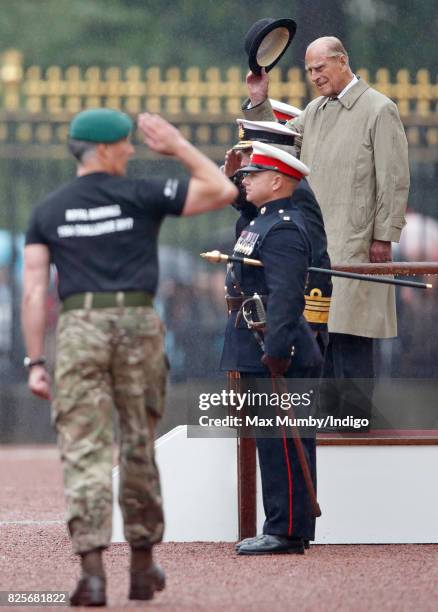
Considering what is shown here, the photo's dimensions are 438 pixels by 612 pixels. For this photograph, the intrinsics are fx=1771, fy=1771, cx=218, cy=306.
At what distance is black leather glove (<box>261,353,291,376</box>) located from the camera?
240 inches

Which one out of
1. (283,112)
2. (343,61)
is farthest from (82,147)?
(283,112)

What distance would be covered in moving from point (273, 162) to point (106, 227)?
1248 millimetres

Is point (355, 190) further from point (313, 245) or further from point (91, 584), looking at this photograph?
point (91, 584)

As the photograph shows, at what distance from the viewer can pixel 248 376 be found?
21.0 feet

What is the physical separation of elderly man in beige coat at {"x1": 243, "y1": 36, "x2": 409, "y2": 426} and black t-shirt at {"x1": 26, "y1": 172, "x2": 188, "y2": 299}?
1988mm

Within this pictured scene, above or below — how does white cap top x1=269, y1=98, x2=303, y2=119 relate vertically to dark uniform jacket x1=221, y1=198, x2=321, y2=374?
above

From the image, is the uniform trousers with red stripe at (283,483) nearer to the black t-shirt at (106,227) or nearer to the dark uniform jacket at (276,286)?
the dark uniform jacket at (276,286)

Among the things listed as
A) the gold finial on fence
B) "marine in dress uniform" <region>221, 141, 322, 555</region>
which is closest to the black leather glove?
"marine in dress uniform" <region>221, 141, 322, 555</region>

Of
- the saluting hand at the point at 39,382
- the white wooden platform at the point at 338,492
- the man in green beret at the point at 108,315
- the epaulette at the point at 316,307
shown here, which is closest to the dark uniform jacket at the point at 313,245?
the epaulette at the point at 316,307

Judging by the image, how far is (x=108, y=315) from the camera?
5191 mm

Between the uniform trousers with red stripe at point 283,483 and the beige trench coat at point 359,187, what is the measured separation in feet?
2.65

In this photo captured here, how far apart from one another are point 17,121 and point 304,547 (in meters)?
6.32

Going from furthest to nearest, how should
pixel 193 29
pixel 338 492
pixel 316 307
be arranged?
pixel 193 29 → pixel 338 492 → pixel 316 307

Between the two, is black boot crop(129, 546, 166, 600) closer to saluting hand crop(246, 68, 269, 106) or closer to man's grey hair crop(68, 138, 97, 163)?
man's grey hair crop(68, 138, 97, 163)
